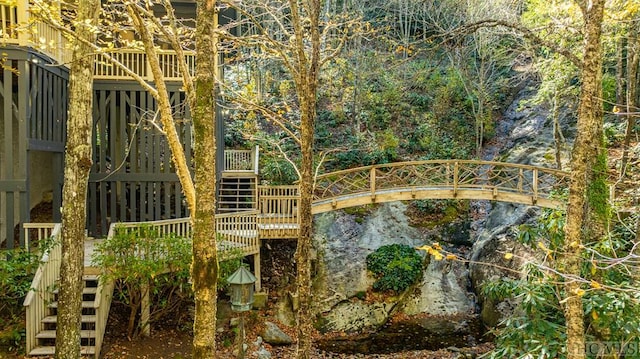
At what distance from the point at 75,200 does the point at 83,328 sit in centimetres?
318

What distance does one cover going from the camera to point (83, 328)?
760 centimetres

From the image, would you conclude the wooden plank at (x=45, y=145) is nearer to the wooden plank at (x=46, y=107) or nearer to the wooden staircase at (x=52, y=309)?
the wooden plank at (x=46, y=107)

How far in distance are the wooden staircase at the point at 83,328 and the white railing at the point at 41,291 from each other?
0.32ft

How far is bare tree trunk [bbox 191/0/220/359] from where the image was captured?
419 centimetres

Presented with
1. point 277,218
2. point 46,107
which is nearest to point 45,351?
point 46,107

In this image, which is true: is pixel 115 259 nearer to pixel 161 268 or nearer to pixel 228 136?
pixel 161 268

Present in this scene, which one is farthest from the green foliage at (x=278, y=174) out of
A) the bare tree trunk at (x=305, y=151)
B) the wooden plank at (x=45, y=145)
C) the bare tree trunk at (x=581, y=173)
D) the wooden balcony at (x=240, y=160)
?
the bare tree trunk at (x=581, y=173)

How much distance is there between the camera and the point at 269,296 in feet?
36.0

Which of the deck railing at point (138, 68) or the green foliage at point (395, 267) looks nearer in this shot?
the deck railing at point (138, 68)

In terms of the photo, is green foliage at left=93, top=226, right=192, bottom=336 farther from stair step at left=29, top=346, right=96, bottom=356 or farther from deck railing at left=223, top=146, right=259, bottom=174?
deck railing at left=223, top=146, right=259, bottom=174

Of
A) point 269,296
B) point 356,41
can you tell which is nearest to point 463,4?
point 356,41

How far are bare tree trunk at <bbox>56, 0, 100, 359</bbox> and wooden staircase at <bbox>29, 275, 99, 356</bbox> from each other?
3.30 ft

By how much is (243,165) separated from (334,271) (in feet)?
21.9

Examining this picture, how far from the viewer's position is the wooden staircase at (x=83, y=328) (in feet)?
22.5
